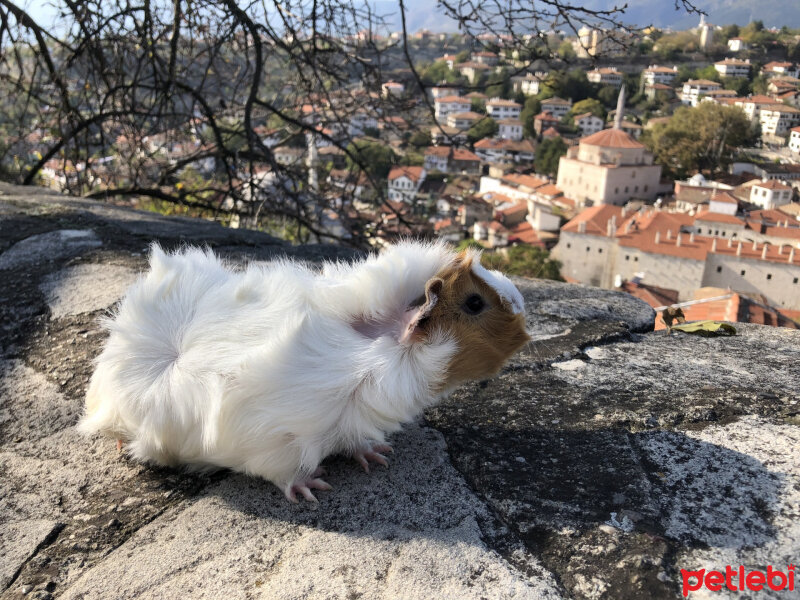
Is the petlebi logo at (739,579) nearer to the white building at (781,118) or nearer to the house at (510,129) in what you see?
the house at (510,129)

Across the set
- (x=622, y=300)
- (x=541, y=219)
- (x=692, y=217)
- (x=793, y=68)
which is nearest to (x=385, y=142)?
(x=622, y=300)

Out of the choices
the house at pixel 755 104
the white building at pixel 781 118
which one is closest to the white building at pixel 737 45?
the house at pixel 755 104

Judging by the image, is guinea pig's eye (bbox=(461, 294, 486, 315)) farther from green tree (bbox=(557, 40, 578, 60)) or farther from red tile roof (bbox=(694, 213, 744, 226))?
red tile roof (bbox=(694, 213, 744, 226))

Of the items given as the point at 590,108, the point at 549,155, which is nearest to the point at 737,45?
the point at 590,108

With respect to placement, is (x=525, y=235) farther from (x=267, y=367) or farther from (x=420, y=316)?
(x=267, y=367)

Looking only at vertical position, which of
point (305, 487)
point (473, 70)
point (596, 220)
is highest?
point (473, 70)
